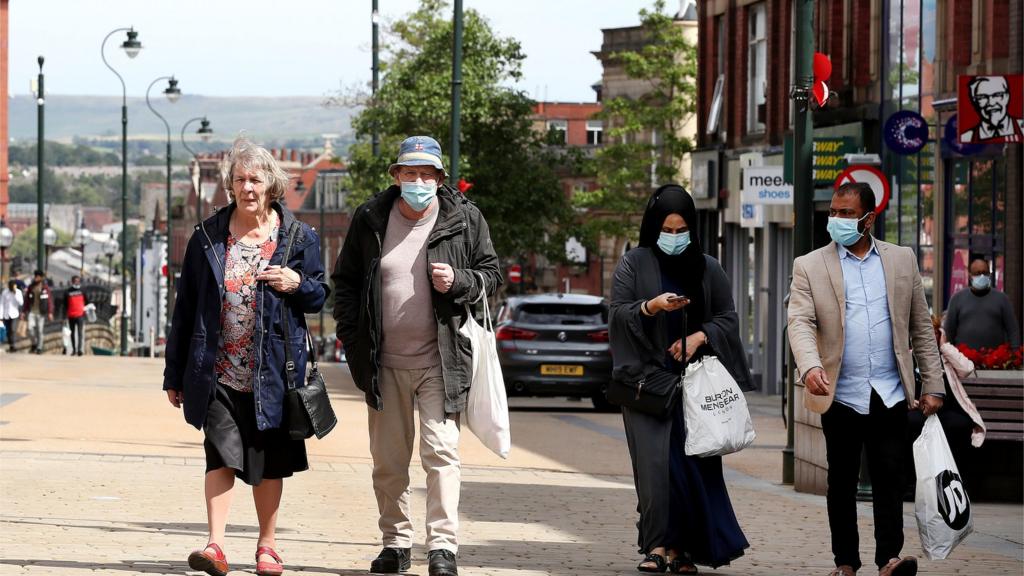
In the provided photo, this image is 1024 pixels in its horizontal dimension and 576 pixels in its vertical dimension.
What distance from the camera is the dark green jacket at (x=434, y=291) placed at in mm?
9047

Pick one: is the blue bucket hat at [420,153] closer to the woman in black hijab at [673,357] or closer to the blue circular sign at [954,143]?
the woman in black hijab at [673,357]

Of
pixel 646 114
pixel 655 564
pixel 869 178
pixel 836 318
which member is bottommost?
pixel 655 564

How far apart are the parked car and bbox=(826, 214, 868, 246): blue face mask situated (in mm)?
16492

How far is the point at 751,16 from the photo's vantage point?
124ft

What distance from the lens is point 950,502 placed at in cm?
939

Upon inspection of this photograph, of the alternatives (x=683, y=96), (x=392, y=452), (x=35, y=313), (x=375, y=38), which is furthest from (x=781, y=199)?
(x=683, y=96)

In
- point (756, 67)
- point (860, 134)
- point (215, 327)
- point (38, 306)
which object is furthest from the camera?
point (38, 306)

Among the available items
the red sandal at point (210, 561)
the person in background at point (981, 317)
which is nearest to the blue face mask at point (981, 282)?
the person in background at point (981, 317)

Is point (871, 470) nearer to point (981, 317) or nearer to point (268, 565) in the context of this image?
point (268, 565)

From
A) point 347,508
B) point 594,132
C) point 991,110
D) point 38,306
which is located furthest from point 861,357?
point 594,132

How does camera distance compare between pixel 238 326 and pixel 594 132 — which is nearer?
pixel 238 326

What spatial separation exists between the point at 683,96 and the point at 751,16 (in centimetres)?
2619

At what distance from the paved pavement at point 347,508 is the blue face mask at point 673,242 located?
5.22ft

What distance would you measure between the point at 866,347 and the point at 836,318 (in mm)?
194
